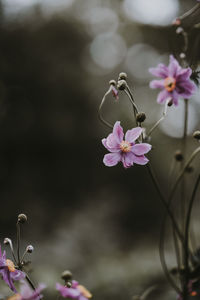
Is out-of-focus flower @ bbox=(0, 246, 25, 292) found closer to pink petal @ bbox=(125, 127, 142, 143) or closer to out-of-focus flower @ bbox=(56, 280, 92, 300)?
out-of-focus flower @ bbox=(56, 280, 92, 300)

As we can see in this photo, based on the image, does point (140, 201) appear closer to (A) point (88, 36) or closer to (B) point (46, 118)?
(B) point (46, 118)

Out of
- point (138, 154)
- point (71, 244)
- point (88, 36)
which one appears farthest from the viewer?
point (88, 36)

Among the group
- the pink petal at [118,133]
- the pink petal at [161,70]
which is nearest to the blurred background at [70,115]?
the pink petal at [161,70]

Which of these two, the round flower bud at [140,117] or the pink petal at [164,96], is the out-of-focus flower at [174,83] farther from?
the round flower bud at [140,117]

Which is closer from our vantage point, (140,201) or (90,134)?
(90,134)

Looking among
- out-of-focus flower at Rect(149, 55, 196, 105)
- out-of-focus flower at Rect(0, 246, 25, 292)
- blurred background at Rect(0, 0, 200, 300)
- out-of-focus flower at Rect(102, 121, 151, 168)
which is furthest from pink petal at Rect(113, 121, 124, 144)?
blurred background at Rect(0, 0, 200, 300)

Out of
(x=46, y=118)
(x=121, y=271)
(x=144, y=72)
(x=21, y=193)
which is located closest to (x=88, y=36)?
(x=144, y=72)

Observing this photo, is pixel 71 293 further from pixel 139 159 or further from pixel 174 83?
pixel 174 83
